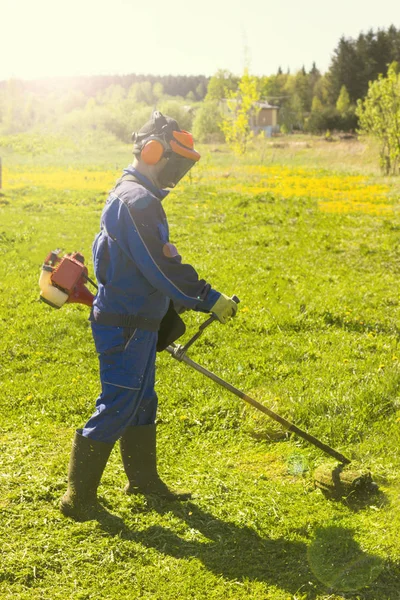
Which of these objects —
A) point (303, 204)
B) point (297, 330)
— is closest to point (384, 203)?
point (303, 204)

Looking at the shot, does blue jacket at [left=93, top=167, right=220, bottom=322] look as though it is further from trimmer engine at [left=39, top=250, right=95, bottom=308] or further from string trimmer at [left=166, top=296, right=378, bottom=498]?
string trimmer at [left=166, top=296, right=378, bottom=498]

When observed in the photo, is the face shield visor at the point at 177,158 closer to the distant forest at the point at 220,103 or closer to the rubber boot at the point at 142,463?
the rubber boot at the point at 142,463

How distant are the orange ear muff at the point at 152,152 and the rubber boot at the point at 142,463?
167 cm

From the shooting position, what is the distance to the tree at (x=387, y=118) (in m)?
25.4

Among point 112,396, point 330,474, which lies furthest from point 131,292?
point 330,474

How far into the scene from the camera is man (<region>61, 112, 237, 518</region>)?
3629 millimetres

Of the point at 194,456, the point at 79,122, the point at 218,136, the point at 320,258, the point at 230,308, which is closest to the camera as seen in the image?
the point at 230,308

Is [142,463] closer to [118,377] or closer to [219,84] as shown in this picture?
[118,377]

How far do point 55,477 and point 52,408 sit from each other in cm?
121

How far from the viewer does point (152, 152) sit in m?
3.73

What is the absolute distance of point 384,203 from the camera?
18125mm

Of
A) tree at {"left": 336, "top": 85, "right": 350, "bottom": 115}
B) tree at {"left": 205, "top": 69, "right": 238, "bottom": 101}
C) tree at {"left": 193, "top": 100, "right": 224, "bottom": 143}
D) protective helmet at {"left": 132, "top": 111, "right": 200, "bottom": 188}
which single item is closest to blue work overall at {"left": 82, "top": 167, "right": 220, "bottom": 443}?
protective helmet at {"left": 132, "top": 111, "right": 200, "bottom": 188}

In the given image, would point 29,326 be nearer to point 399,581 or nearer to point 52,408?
point 52,408

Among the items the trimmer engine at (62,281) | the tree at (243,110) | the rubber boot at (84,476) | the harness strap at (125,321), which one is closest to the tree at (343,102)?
the tree at (243,110)
